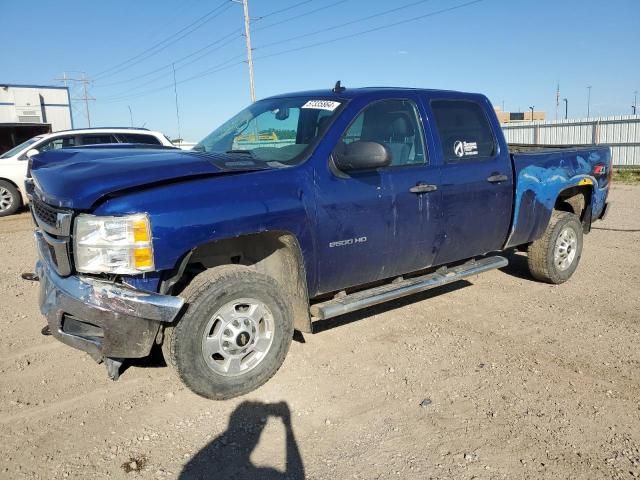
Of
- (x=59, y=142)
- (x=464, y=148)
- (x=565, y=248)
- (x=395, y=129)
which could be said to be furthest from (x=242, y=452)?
(x=59, y=142)

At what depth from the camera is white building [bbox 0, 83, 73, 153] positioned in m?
22.7

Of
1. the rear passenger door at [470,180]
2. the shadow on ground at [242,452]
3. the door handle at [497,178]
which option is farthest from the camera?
the door handle at [497,178]

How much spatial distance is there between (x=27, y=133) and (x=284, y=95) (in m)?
23.2

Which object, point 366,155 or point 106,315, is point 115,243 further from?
point 366,155

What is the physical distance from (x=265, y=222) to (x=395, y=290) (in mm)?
1365

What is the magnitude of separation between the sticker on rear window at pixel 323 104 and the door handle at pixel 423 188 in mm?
869

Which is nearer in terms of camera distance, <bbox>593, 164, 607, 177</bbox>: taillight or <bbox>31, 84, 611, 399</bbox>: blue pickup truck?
<bbox>31, 84, 611, 399</bbox>: blue pickup truck

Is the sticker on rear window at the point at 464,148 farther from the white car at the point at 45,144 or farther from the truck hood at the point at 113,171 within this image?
the white car at the point at 45,144

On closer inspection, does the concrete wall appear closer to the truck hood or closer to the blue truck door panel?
the blue truck door panel

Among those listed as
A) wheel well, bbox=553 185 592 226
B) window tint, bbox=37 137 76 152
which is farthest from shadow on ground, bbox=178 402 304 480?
window tint, bbox=37 137 76 152

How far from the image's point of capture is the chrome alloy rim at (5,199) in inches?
451

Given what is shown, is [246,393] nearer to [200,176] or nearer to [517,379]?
[200,176]

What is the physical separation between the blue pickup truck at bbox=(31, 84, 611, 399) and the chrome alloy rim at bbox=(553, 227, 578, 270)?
0.87 m

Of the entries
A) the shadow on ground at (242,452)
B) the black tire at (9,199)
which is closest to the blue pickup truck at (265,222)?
the shadow on ground at (242,452)
